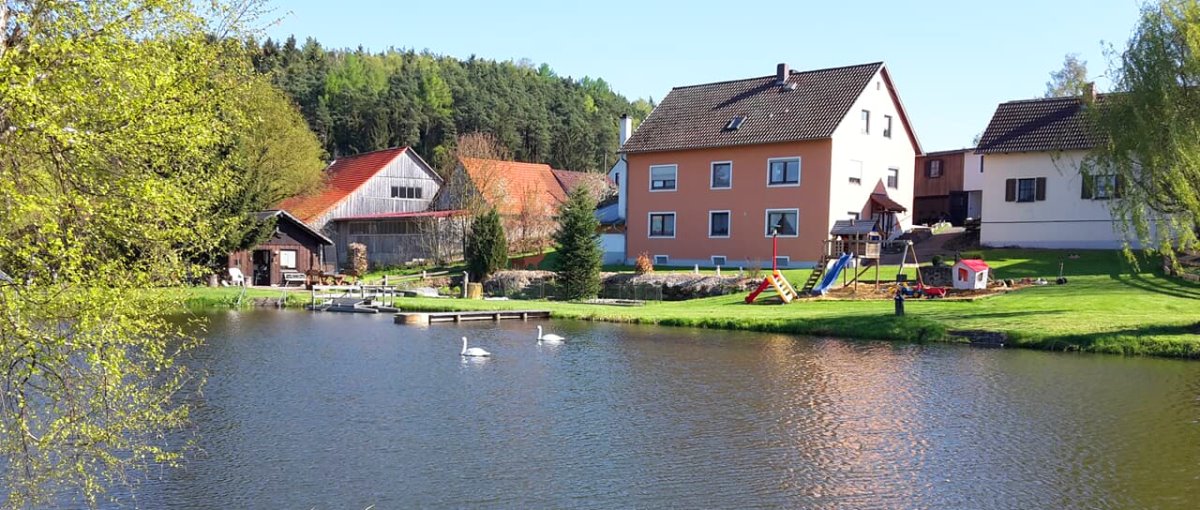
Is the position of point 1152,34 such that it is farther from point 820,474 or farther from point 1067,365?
point 820,474

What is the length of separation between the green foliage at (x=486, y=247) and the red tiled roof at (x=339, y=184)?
20571 millimetres

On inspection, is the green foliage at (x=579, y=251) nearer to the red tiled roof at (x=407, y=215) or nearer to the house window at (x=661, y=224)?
the house window at (x=661, y=224)

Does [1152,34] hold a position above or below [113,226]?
above

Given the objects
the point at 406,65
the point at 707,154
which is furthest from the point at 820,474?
the point at 406,65

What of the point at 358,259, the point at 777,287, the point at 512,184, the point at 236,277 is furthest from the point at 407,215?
the point at 777,287

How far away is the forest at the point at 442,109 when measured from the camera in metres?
89.6

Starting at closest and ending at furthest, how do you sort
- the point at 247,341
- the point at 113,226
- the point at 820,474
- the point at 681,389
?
the point at 113,226, the point at 820,474, the point at 681,389, the point at 247,341

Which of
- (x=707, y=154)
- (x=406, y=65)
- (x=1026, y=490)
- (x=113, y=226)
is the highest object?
(x=406, y=65)

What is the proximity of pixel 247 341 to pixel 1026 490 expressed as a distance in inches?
770

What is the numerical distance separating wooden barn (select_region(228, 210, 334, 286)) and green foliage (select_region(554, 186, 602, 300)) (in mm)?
15884

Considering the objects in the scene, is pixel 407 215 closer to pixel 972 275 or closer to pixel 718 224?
pixel 718 224

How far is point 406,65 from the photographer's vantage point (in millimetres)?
113438

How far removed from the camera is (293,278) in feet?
152

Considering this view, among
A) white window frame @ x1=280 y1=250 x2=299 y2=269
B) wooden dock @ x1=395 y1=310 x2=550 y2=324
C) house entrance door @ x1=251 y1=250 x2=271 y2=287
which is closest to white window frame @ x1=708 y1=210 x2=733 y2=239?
wooden dock @ x1=395 y1=310 x2=550 y2=324
